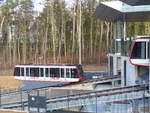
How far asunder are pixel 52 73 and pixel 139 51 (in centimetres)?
1145

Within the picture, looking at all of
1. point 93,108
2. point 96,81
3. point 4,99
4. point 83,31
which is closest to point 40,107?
point 93,108

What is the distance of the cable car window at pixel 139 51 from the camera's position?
16625 millimetres

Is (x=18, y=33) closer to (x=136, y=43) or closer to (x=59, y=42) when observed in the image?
(x=59, y=42)

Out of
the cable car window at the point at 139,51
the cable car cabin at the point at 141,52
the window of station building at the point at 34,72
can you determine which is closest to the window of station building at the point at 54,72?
the window of station building at the point at 34,72

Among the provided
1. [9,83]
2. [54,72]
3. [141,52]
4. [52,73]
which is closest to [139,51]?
[141,52]

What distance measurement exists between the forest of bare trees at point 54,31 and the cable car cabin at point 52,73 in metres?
15.3

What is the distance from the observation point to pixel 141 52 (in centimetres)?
1684

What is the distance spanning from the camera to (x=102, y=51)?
45156mm

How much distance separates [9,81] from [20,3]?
63.1ft

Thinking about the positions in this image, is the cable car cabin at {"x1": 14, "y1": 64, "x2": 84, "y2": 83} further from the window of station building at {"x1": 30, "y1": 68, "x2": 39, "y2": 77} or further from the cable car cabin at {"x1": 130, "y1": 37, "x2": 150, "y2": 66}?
the cable car cabin at {"x1": 130, "y1": 37, "x2": 150, "y2": 66}

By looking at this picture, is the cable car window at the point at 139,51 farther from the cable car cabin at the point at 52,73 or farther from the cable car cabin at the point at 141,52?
the cable car cabin at the point at 52,73

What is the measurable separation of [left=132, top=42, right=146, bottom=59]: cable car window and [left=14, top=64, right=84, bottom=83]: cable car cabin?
9.14 m

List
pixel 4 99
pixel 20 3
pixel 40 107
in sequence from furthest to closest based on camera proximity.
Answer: pixel 20 3 → pixel 4 99 → pixel 40 107

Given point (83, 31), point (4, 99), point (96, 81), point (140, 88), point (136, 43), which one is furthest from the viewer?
point (83, 31)
